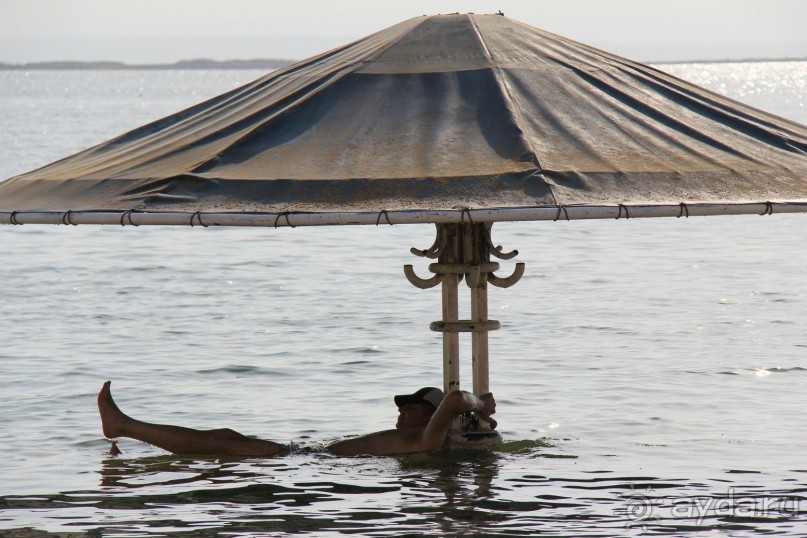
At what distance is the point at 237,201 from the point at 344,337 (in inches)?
396

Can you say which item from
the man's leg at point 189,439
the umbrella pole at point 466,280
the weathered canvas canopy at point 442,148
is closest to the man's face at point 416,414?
the umbrella pole at point 466,280

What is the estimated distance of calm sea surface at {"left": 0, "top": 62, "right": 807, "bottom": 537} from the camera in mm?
8852

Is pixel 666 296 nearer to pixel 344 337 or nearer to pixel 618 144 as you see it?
pixel 344 337

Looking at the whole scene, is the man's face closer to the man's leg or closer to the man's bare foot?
Answer: the man's leg

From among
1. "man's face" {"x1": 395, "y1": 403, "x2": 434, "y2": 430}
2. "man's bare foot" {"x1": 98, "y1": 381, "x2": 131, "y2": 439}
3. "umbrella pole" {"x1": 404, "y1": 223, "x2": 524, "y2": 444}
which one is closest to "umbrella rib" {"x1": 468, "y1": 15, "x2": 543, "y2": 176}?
"umbrella pole" {"x1": 404, "y1": 223, "x2": 524, "y2": 444}

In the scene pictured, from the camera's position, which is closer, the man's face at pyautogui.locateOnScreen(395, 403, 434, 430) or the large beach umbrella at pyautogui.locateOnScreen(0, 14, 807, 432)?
the large beach umbrella at pyautogui.locateOnScreen(0, 14, 807, 432)

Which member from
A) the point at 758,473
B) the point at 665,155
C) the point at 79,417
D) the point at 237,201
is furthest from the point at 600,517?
the point at 79,417

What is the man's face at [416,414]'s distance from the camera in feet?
30.0

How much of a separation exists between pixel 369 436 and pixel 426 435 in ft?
3.11

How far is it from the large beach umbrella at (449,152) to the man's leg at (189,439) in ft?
5.59

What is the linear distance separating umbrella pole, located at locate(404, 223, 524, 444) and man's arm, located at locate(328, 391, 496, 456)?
0.15m

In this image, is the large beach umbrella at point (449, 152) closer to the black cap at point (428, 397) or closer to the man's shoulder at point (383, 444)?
the black cap at point (428, 397)

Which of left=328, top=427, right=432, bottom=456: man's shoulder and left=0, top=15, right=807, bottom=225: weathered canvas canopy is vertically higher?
left=0, top=15, right=807, bottom=225: weathered canvas canopy

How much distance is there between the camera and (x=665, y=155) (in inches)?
301
